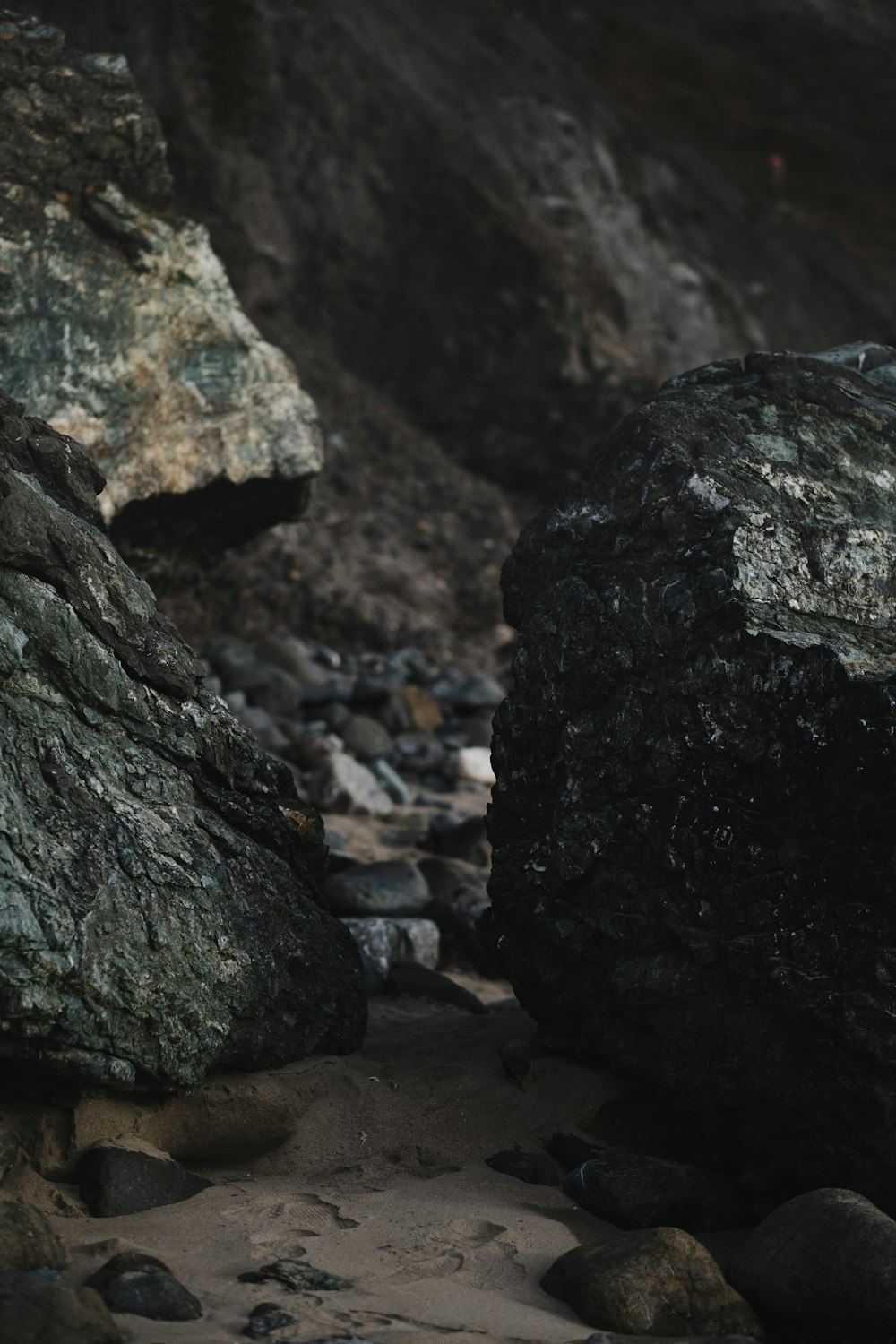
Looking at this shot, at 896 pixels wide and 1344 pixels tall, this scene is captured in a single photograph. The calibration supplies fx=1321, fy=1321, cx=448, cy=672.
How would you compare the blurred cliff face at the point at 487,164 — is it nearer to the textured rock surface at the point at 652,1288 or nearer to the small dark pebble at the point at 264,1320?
the textured rock surface at the point at 652,1288

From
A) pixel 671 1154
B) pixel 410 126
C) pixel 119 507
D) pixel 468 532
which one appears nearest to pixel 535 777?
pixel 671 1154

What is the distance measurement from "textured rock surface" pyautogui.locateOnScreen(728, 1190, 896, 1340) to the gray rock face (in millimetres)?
271

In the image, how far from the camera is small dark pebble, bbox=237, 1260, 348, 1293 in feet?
8.02

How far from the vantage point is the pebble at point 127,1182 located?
2.77 meters

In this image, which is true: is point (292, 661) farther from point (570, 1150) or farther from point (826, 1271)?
point (826, 1271)

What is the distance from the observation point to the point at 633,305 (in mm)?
12969

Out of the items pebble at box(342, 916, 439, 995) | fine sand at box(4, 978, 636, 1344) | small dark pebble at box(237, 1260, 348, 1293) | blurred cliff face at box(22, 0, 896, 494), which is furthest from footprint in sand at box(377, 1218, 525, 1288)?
blurred cliff face at box(22, 0, 896, 494)

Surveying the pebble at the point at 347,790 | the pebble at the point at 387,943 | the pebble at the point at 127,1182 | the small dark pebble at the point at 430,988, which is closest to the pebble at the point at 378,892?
the pebble at the point at 387,943

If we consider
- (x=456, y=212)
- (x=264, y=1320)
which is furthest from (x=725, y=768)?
(x=456, y=212)

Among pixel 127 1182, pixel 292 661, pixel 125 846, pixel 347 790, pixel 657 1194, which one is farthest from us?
pixel 292 661

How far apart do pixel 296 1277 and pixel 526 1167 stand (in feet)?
2.69

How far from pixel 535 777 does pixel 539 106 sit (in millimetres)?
10937

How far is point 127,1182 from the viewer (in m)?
2.82

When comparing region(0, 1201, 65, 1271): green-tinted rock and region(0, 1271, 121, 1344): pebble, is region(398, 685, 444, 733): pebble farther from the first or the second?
region(0, 1271, 121, 1344): pebble
